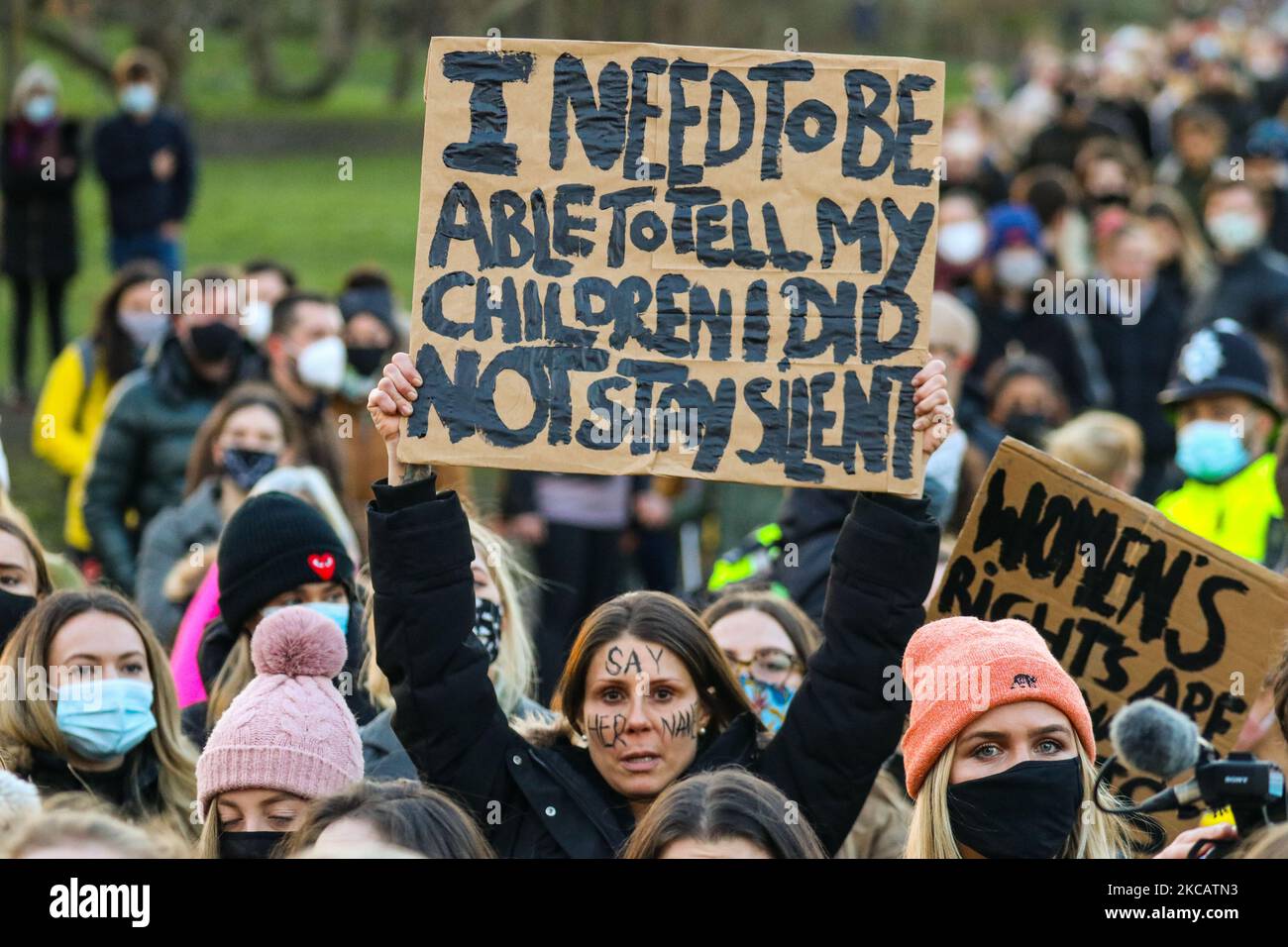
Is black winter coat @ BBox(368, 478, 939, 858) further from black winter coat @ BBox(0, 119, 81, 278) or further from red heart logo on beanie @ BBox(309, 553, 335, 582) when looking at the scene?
black winter coat @ BBox(0, 119, 81, 278)

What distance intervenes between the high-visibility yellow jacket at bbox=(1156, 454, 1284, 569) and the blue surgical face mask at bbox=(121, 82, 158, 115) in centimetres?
987

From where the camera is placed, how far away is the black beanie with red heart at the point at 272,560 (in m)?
5.72

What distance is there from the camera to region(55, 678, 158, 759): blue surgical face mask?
16.7 feet

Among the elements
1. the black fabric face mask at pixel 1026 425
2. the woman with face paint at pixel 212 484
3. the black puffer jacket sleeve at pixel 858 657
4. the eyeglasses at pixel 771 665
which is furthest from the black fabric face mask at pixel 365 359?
the black puffer jacket sleeve at pixel 858 657

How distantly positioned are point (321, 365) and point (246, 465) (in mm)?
1521

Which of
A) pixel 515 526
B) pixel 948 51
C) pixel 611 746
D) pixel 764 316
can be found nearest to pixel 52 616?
pixel 611 746

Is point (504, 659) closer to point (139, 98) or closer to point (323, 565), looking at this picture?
point (323, 565)

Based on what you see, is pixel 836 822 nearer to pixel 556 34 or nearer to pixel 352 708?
pixel 352 708

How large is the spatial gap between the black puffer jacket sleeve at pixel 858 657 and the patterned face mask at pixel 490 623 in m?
1.18

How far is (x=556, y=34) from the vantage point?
2569 cm

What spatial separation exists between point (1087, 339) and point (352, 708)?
264 inches

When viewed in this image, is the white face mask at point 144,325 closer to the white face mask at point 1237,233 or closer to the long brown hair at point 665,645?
the white face mask at point 1237,233

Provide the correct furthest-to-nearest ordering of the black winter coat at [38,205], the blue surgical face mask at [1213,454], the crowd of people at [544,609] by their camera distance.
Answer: the black winter coat at [38,205] → the blue surgical face mask at [1213,454] → the crowd of people at [544,609]

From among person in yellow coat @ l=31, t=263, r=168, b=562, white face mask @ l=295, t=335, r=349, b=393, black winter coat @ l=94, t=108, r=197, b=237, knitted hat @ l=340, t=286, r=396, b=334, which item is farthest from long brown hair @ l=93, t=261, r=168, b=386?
black winter coat @ l=94, t=108, r=197, b=237
